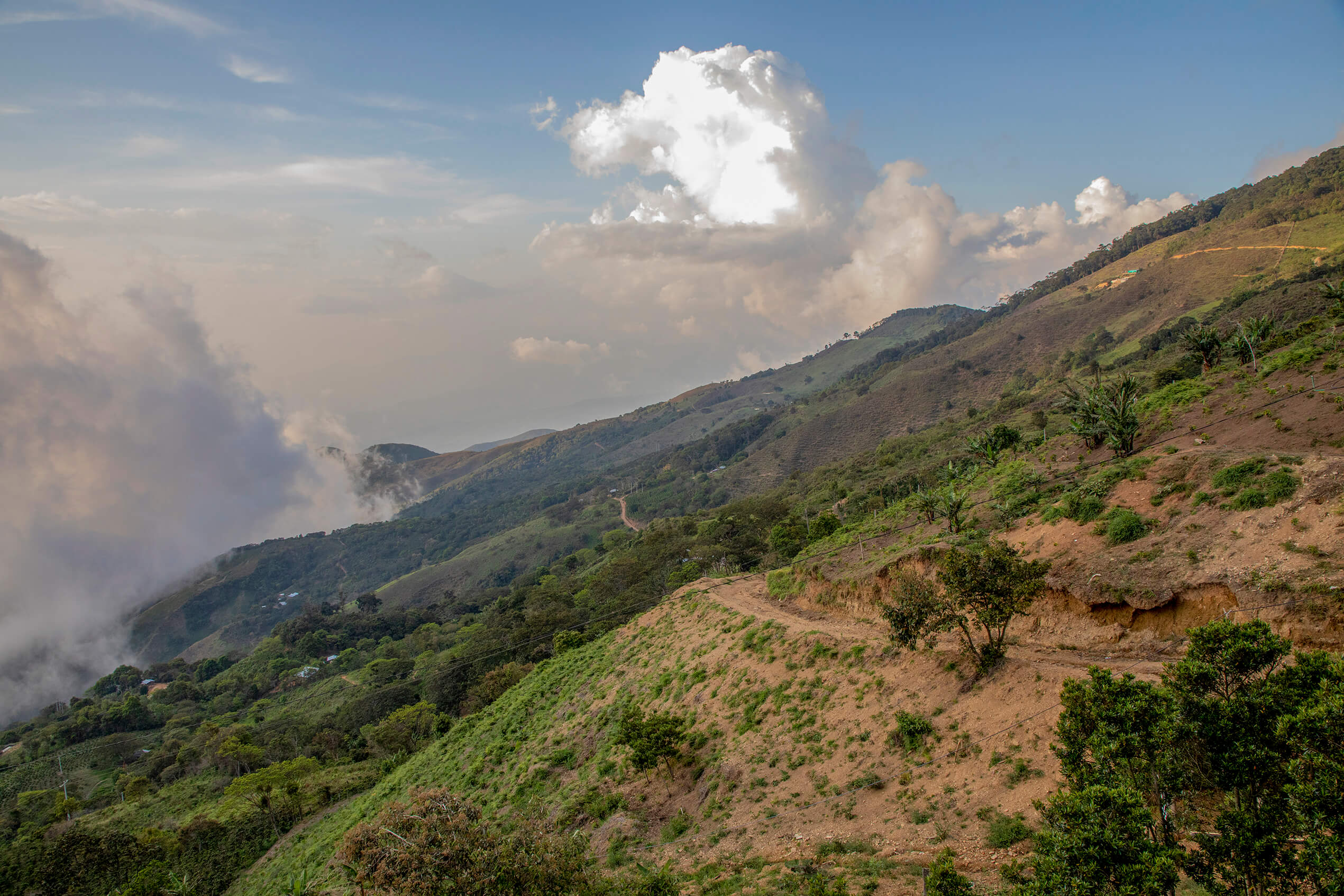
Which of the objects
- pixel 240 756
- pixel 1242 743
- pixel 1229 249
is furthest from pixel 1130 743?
pixel 1229 249

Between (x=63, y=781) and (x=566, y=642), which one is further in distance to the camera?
(x=63, y=781)

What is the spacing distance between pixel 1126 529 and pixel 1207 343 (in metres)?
24.5

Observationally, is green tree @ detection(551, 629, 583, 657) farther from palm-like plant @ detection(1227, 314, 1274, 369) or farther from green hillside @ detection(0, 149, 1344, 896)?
palm-like plant @ detection(1227, 314, 1274, 369)

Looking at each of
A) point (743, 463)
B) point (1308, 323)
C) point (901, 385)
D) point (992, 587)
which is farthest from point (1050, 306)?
point (992, 587)

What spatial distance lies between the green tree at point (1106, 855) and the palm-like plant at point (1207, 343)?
124ft

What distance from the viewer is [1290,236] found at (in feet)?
379

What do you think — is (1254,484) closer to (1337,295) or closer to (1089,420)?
(1089,420)

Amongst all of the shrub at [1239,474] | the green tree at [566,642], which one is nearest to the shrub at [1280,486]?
the shrub at [1239,474]

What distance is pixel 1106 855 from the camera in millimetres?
8523

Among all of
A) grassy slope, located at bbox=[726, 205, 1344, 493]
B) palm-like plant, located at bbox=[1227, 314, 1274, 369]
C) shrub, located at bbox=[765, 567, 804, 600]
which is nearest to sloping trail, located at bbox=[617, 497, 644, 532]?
grassy slope, located at bbox=[726, 205, 1344, 493]

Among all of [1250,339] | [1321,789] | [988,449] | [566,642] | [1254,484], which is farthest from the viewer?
[566,642]

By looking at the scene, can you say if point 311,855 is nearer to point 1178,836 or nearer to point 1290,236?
point 1178,836

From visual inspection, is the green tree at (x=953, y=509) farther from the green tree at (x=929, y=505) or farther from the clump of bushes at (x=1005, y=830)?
the clump of bushes at (x=1005, y=830)

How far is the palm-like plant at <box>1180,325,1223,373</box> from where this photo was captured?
117ft
